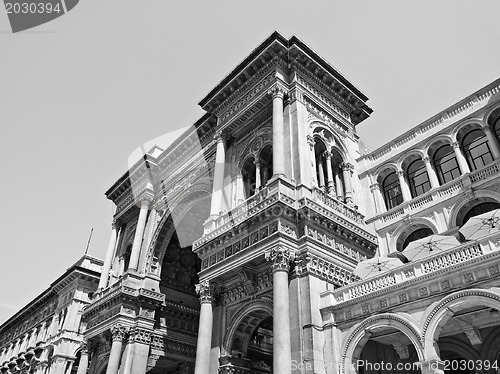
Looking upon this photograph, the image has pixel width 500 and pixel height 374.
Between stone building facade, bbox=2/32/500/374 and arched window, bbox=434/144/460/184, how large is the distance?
0.06m

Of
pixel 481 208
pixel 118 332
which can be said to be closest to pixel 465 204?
pixel 481 208

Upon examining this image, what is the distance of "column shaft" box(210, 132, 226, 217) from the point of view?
74.5 ft

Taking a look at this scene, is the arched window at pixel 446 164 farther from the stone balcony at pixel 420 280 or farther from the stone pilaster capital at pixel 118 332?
the stone pilaster capital at pixel 118 332

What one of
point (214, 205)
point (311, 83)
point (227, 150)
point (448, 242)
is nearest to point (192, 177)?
point (227, 150)

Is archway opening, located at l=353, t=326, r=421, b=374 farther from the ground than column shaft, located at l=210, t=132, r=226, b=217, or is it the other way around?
column shaft, located at l=210, t=132, r=226, b=217

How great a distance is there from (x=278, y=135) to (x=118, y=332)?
51.7ft

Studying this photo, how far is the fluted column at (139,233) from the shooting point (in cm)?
2998

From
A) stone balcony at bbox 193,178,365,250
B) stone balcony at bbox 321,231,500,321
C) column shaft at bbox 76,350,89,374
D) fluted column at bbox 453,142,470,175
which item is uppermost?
fluted column at bbox 453,142,470,175

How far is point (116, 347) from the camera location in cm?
2573

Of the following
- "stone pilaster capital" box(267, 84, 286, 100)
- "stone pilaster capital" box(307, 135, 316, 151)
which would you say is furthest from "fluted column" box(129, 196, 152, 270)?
"stone pilaster capital" box(307, 135, 316, 151)

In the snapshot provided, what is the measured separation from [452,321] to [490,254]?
372 centimetres

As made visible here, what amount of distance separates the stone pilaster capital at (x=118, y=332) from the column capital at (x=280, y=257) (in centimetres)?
1367

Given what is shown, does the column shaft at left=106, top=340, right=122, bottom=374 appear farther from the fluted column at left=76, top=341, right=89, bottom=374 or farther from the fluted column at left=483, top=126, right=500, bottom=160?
the fluted column at left=483, top=126, right=500, bottom=160

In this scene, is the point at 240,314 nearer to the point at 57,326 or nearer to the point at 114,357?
the point at 114,357
